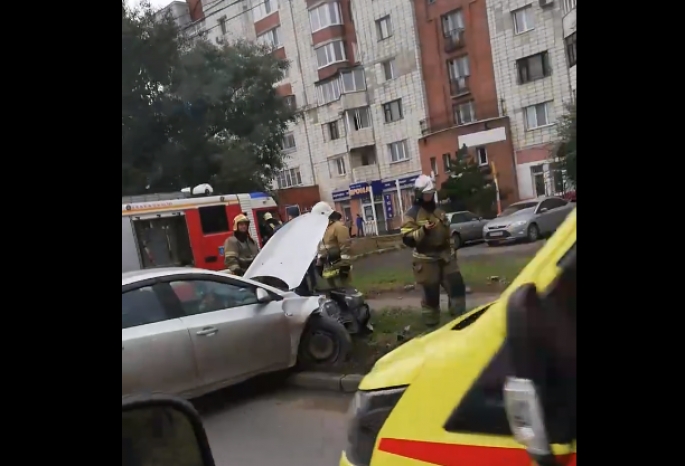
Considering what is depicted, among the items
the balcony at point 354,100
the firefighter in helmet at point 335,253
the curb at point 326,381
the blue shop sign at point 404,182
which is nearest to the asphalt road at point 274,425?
the curb at point 326,381

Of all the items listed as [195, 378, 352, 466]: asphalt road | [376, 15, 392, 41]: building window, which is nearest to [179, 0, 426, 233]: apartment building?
[376, 15, 392, 41]: building window

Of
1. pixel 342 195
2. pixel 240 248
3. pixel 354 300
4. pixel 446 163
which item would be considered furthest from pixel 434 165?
pixel 240 248

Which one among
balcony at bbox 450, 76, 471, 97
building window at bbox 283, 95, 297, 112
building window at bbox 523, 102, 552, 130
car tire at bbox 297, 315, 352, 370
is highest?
building window at bbox 283, 95, 297, 112

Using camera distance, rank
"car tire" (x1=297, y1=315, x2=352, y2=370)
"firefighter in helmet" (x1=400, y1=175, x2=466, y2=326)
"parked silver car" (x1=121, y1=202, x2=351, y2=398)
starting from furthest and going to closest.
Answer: "car tire" (x1=297, y1=315, x2=352, y2=370)
"firefighter in helmet" (x1=400, y1=175, x2=466, y2=326)
"parked silver car" (x1=121, y1=202, x2=351, y2=398)

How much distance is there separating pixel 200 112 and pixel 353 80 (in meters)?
0.41

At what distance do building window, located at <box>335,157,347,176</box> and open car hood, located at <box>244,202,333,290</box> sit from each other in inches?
3.7

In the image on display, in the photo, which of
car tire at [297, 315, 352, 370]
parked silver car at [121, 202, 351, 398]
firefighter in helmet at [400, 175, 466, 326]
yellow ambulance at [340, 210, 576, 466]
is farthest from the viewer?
car tire at [297, 315, 352, 370]

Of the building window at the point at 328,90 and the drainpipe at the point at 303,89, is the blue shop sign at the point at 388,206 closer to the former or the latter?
the drainpipe at the point at 303,89

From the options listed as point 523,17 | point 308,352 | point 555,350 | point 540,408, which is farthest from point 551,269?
point 308,352

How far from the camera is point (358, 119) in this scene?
150 centimetres

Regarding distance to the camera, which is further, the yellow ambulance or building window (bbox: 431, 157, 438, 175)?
building window (bbox: 431, 157, 438, 175)

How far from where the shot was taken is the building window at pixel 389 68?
4.79ft

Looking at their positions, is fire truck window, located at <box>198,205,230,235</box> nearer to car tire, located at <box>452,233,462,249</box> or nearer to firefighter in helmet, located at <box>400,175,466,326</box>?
firefighter in helmet, located at <box>400,175,466,326</box>

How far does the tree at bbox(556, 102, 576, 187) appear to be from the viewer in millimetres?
1320
